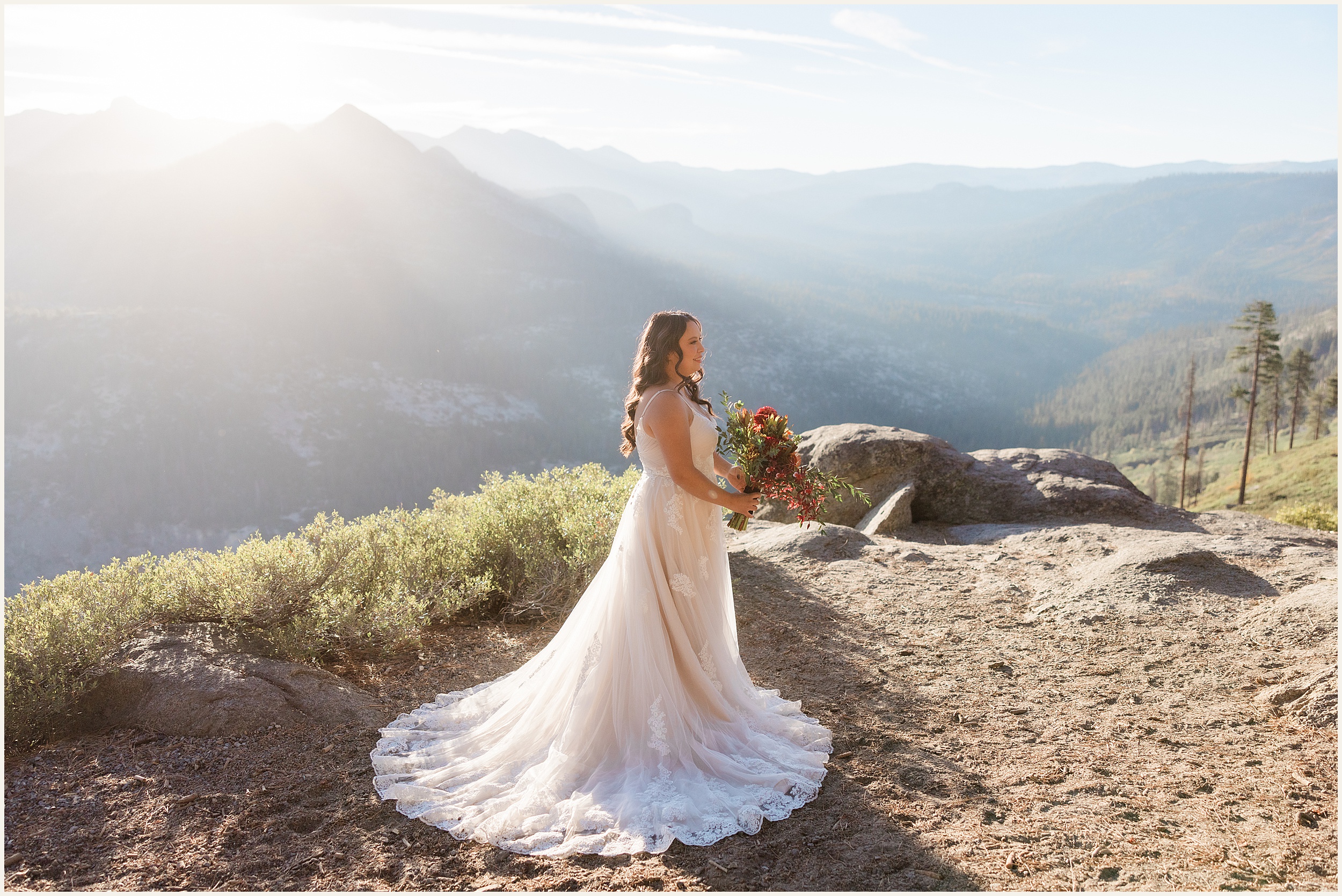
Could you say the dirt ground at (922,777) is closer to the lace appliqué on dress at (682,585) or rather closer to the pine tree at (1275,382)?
the lace appliqué on dress at (682,585)

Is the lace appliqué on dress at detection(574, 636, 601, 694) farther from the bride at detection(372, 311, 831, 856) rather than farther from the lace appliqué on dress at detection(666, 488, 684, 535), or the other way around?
the lace appliqué on dress at detection(666, 488, 684, 535)

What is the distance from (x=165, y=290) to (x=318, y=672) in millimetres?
152839

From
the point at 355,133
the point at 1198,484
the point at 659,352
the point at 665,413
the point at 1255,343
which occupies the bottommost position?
the point at 1198,484

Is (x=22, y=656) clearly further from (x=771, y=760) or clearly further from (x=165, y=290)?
(x=165, y=290)

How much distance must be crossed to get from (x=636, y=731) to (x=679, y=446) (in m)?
1.55

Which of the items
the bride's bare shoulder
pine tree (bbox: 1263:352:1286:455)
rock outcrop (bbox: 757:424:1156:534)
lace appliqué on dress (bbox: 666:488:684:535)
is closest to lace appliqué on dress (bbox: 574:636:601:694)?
lace appliqué on dress (bbox: 666:488:684:535)

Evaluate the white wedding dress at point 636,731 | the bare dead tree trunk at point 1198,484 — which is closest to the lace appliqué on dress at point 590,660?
the white wedding dress at point 636,731

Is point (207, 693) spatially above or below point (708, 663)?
below

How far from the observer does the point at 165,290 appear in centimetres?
13100

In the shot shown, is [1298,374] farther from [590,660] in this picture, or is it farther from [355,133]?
[355,133]

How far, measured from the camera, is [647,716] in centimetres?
422

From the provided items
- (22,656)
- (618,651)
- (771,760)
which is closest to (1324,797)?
(771,760)

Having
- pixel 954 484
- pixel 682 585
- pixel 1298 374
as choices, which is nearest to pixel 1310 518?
pixel 954 484

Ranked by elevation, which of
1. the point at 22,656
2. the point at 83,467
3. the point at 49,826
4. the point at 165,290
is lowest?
the point at 83,467
